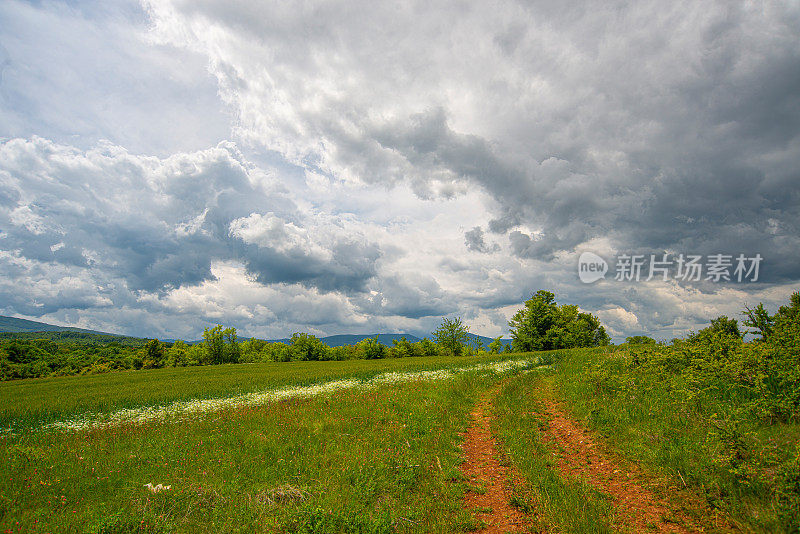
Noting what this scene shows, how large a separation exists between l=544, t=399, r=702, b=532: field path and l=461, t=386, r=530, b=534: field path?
1.73 metres

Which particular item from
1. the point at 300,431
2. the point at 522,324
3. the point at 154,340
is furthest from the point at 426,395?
the point at 154,340

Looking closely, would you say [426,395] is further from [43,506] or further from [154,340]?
[154,340]

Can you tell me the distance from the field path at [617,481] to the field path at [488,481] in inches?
68.1

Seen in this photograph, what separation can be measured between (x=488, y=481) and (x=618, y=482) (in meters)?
3.13

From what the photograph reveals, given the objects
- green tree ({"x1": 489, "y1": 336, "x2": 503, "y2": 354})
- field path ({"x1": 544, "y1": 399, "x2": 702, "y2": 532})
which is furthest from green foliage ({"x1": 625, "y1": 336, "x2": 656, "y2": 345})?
green tree ({"x1": 489, "y1": 336, "x2": 503, "y2": 354})

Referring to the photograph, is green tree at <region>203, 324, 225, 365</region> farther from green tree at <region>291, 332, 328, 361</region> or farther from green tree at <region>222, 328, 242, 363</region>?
green tree at <region>291, 332, 328, 361</region>

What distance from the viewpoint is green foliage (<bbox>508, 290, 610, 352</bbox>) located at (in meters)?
78.7

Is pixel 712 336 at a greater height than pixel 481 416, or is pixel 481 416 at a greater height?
pixel 712 336

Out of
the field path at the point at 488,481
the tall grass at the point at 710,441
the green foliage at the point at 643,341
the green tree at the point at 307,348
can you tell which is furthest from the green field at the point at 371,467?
the green tree at the point at 307,348

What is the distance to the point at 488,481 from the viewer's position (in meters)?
9.24

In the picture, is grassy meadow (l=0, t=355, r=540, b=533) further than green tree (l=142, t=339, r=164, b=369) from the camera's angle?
No

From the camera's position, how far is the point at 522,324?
8388cm

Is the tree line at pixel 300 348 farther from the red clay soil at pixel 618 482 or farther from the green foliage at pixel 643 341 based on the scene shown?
the red clay soil at pixel 618 482

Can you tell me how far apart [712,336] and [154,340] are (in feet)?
381
